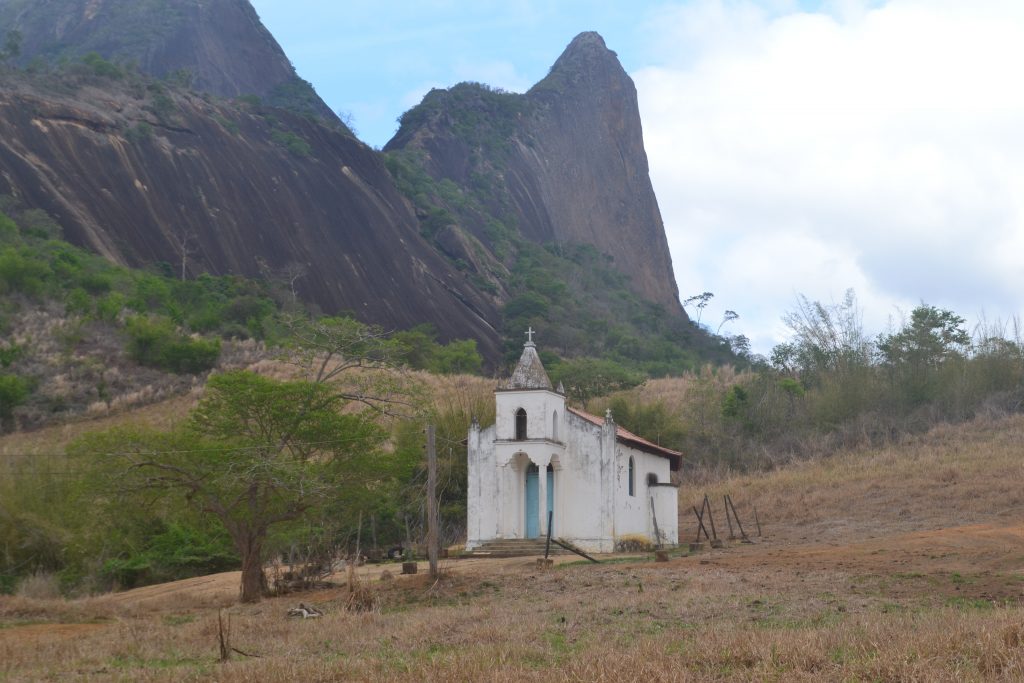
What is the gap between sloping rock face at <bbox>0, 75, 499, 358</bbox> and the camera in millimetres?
66125

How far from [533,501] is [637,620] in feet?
51.7

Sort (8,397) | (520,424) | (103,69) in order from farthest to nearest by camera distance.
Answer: (103,69)
(8,397)
(520,424)

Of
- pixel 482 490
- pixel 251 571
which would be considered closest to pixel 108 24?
pixel 482 490

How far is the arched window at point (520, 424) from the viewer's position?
31.5 metres

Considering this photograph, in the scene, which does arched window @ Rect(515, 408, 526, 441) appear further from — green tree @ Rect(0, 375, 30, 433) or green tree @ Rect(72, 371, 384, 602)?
green tree @ Rect(0, 375, 30, 433)

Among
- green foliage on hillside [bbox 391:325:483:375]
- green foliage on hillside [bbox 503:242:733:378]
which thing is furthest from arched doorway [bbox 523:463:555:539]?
green foliage on hillside [bbox 503:242:733:378]

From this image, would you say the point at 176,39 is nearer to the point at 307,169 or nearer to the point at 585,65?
the point at 307,169

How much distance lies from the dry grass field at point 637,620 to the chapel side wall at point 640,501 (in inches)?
105

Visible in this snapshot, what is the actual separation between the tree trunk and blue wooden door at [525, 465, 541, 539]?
959 centimetres

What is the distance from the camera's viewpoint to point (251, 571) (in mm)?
23391

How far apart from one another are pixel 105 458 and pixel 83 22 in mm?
119295

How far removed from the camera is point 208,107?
82312 millimetres

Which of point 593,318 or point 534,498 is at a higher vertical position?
point 593,318

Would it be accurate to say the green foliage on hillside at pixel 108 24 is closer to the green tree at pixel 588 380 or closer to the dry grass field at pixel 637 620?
the green tree at pixel 588 380
